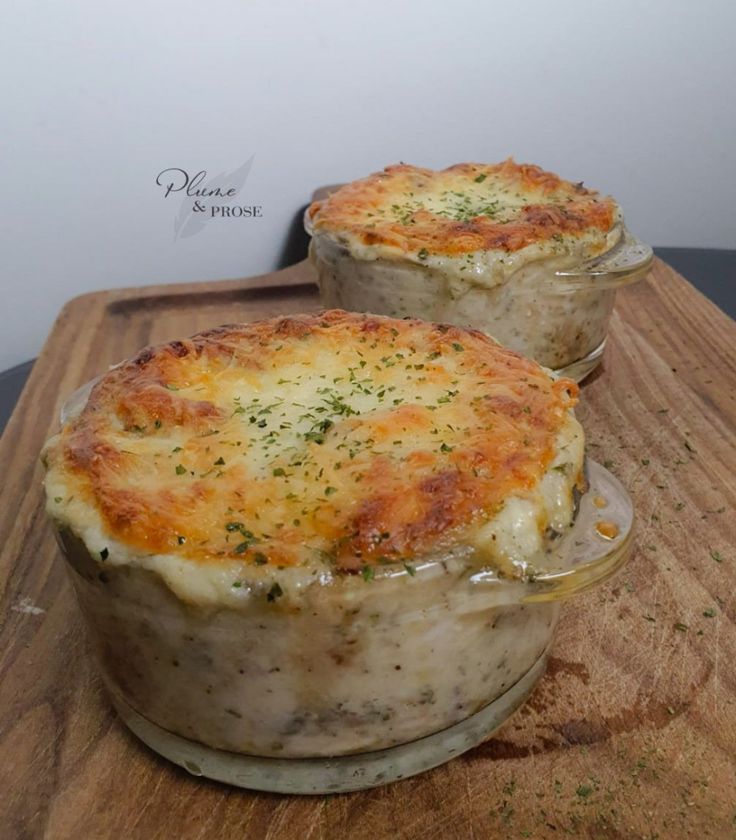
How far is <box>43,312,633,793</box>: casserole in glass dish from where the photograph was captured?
3.47 ft

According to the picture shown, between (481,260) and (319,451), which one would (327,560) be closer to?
(319,451)

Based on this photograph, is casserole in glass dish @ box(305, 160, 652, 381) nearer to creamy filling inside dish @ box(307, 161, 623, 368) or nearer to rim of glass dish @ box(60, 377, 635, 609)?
creamy filling inside dish @ box(307, 161, 623, 368)

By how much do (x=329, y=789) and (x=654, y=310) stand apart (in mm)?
1776

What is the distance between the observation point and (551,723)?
1.32 m

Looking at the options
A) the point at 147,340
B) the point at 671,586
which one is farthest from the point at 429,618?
the point at 147,340

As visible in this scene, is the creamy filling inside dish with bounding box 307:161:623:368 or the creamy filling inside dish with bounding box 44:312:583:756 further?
the creamy filling inside dish with bounding box 307:161:623:368

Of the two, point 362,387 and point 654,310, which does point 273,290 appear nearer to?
point 654,310

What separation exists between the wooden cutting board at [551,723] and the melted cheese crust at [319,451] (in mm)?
338

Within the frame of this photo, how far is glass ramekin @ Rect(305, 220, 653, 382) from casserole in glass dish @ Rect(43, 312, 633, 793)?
2.13ft

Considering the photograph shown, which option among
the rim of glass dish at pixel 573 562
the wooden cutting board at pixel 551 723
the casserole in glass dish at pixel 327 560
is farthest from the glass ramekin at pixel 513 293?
the rim of glass dish at pixel 573 562

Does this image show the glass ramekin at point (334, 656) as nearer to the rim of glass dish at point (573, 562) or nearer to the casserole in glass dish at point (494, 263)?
the rim of glass dish at point (573, 562)

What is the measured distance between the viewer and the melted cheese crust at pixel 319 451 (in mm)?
1083

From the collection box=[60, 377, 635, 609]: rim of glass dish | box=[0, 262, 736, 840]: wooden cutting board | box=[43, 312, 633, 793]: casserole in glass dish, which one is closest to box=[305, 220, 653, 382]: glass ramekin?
box=[0, 262, 736, 840]: wooden cutting board

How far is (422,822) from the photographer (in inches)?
46.4
